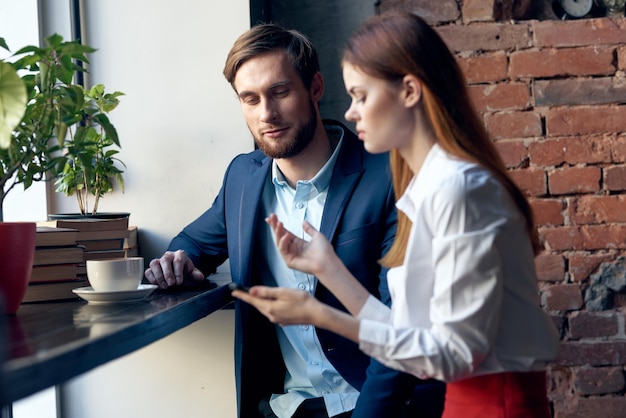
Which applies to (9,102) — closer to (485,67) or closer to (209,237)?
(209,237)

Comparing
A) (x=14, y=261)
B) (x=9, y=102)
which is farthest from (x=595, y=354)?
(x=9, y=102)

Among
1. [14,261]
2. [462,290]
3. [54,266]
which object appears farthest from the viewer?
[54,266]

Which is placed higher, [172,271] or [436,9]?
[436,9]

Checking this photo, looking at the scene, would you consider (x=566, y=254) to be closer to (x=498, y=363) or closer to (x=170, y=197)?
(x=170, y=197)

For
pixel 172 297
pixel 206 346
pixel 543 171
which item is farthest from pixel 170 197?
pixel 543 171

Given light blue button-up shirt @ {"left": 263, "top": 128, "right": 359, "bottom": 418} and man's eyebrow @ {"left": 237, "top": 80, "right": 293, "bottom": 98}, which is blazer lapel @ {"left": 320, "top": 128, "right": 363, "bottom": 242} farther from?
man's eyebrow @ {"left": 237, "top": 80, "right": 293, "bottom": 98}

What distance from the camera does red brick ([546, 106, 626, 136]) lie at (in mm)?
2408

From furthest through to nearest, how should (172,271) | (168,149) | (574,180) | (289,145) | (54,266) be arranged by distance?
(574,180), (168,149), (289,145), (172,271), (54,266)

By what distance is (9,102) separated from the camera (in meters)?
1.30

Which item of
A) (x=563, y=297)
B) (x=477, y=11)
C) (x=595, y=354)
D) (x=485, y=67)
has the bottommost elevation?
(x=595, y=354)

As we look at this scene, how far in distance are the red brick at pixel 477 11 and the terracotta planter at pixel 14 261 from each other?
153 centimetres

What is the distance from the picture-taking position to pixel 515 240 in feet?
3.61

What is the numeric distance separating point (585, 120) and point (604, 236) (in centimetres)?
36

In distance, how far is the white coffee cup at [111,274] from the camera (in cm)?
151
